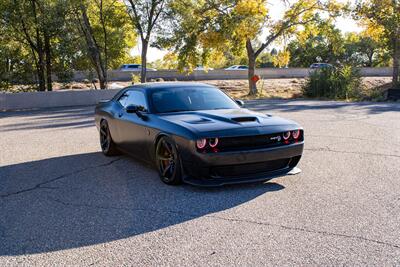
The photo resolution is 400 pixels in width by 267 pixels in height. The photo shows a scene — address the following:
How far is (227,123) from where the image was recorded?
5.30 m

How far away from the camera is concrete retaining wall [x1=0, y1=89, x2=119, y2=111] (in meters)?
20.2

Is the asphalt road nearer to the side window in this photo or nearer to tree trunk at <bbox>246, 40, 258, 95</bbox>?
the side window

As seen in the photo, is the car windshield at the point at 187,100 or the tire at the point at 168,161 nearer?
the tire at the point at 168,161

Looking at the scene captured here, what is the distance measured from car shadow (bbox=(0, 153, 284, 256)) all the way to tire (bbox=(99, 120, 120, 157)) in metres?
0.79

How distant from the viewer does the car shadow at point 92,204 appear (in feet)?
12.8

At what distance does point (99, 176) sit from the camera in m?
6.18

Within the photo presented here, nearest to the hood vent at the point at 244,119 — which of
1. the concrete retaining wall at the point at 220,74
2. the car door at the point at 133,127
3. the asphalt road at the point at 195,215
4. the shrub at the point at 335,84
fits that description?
the asphalt road at the point at 195,215

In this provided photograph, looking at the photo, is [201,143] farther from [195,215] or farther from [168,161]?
[195,215]

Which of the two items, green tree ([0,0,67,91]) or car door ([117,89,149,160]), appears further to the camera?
green tree ([0,0,67,91])

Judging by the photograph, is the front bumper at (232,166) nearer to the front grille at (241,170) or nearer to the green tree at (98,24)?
the front grille at (241,170)

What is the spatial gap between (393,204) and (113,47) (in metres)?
35.2

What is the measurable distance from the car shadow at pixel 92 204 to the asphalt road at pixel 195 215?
13 mm

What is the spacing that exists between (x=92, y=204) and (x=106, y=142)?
302cm

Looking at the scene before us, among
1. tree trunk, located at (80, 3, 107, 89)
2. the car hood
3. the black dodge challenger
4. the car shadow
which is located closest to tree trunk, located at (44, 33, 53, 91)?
tree trunk, located at (80, 3, 107, 89)
